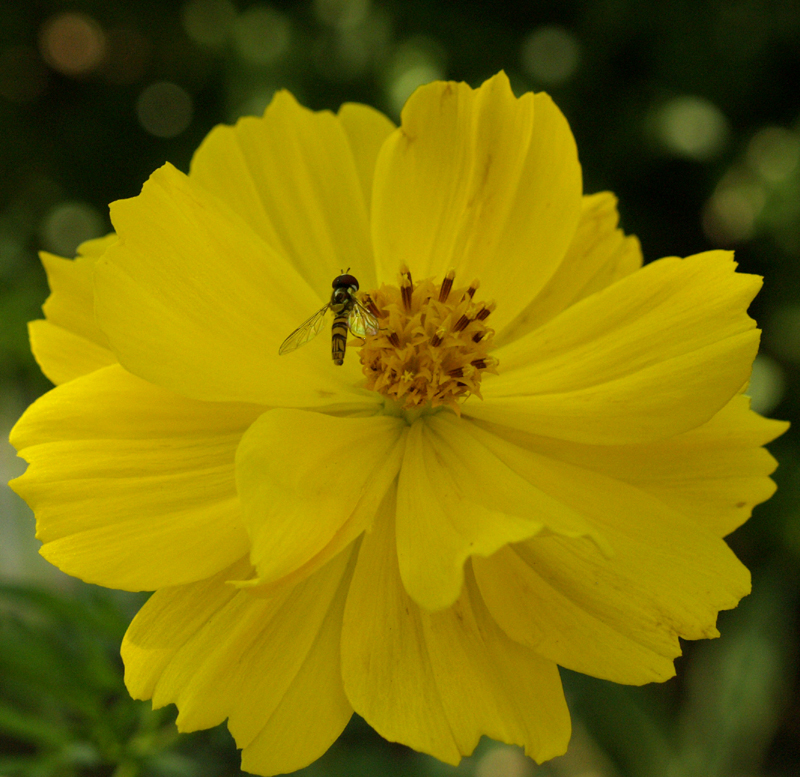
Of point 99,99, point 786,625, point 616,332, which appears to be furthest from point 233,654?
point 99,99

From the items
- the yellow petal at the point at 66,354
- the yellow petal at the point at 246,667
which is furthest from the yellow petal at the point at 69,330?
the yellow petal at the point at 246,667

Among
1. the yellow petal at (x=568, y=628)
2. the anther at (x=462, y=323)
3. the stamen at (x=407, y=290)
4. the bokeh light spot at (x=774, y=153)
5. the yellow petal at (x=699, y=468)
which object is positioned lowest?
the yellow petal at (x=568, y=628)

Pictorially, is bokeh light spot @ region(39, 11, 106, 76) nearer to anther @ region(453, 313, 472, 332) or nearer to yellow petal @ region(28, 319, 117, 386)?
yellow petal @ region(28, 319, 117, 386)

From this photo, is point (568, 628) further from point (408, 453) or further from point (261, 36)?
point (261, 36)

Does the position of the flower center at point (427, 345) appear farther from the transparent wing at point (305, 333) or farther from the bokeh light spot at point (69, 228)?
the bokeh light spot at point (69, 228)

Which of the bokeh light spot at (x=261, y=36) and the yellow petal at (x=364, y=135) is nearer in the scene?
the yellow petal at (x=364, y=135)

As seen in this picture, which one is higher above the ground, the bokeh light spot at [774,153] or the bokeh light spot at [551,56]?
the bokeh light spot at [551,56]
